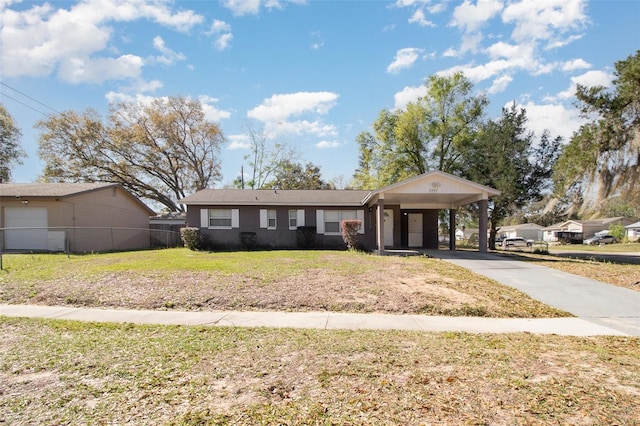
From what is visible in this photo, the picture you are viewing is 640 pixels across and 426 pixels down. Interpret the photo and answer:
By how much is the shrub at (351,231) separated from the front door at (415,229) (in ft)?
15.4

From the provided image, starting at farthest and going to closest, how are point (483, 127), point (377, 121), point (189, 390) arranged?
point (377, 121) → point (483, 127) → point (189, 390)

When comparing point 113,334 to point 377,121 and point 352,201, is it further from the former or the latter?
point 377,121

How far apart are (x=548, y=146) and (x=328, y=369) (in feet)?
85.2

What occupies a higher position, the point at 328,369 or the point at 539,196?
the point at 539,196

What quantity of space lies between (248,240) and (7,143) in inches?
1109

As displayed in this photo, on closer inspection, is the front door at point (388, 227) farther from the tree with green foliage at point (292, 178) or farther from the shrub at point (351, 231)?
the tree with green foliage at point (292, 178)

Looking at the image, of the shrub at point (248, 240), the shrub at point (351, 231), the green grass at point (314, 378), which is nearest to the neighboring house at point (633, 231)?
the shrub at point (351, 231)

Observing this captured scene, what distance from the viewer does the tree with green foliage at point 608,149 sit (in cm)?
1278

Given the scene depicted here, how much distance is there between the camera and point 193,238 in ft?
59.7

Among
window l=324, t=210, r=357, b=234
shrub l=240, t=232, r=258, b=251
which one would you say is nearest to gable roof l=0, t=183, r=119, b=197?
shrub l=240, t=232, r=258, b=251

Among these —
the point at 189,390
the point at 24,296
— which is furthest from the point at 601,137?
the point at 24,296

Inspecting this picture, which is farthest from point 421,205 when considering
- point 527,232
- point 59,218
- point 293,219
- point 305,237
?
point 527,232

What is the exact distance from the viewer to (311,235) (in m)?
19.3

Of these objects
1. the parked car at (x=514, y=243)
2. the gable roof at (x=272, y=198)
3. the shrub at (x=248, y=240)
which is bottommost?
the parked car at (x=514, y=243)
